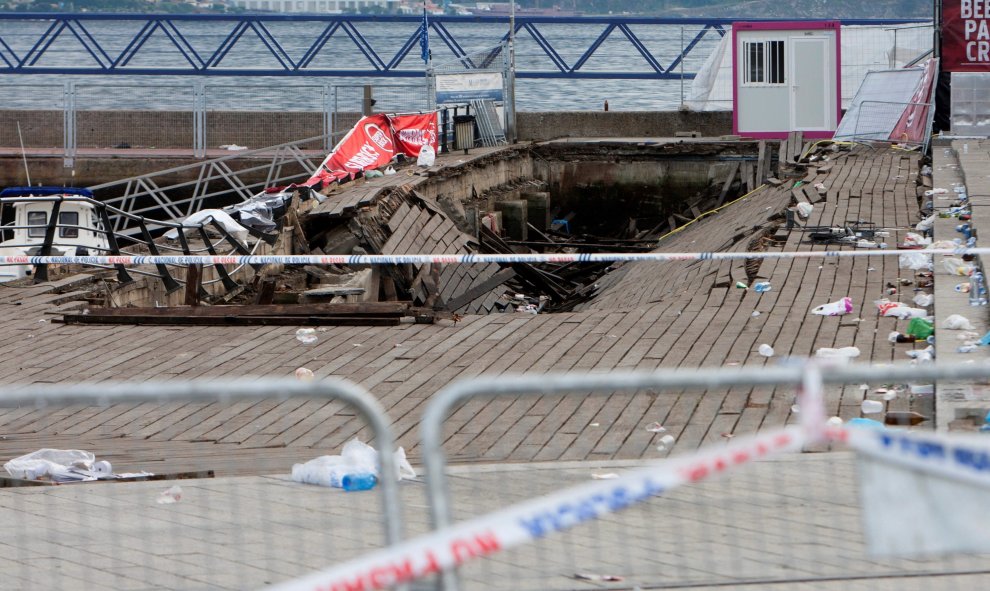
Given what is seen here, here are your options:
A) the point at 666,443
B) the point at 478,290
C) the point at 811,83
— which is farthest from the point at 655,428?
the point at 811,83

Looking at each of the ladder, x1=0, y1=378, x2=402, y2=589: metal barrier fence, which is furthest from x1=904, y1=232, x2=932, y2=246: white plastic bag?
the ladder

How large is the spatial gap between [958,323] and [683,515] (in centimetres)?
547

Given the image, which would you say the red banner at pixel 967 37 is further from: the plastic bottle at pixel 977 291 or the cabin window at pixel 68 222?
the cabin window at pixel 68 222

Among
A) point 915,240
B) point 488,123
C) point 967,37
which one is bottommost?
point 915,240

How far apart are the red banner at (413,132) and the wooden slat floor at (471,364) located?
10.4m

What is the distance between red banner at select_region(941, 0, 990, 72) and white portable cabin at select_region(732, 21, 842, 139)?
270 centimetres

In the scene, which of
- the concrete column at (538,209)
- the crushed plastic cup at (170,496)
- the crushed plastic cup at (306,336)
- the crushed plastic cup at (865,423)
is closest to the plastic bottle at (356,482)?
the crushed plastic cup at (170,496)

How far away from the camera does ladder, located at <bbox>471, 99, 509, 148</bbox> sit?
29.4 m

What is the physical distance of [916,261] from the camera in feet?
42.2

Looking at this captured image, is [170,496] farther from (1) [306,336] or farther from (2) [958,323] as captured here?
(2) [958,323]

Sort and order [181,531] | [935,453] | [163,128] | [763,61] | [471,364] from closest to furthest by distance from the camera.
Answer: [935,453], [181,531], [471,364], [763,61], [163,128]

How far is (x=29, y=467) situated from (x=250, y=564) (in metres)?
2.48

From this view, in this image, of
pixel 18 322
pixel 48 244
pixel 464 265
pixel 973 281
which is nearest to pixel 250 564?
pixel 973 281

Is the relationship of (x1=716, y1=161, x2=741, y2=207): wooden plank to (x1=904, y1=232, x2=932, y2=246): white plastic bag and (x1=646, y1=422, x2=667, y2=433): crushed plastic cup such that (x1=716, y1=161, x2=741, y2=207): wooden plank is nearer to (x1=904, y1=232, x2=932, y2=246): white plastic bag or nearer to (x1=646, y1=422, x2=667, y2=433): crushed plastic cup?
(x1=904, y1=232, x2=932, y2=246): white plastic bag
